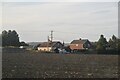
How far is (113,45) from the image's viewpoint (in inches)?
3499

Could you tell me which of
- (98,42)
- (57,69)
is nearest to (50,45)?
(98,42)

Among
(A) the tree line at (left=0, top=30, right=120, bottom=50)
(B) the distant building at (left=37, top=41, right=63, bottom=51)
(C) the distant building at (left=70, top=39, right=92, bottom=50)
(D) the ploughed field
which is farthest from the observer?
(C) the distant building at (left=70, top=39, right=92, bottom=50)

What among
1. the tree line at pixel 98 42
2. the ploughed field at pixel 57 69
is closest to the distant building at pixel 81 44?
the tree line at pixel 98 42

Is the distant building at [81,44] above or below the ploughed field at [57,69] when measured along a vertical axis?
above

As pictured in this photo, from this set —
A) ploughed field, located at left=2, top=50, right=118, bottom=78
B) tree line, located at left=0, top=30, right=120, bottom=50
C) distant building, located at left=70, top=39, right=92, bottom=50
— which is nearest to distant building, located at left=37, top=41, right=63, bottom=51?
distant building, located at left=70, top=39, right=92, bottom=50

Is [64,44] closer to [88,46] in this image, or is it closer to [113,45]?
[88,46]

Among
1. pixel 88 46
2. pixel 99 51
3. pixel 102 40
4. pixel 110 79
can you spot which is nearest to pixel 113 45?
pixel 102 40

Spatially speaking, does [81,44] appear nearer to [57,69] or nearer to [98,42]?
[98,42]

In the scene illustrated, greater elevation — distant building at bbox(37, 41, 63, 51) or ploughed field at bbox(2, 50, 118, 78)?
distant building at bbox(37, 41, 63, 51)

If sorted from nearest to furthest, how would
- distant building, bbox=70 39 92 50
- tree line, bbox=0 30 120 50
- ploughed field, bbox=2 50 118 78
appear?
ploughed field, bbox=2 50 118 78 < tree line, bbox=0 30 120 50 < distant building, bbox=70 39 92 50

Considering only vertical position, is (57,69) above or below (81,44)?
below

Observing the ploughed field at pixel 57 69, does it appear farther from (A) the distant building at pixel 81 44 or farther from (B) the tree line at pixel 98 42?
(A) the distant building at pixel 81 44

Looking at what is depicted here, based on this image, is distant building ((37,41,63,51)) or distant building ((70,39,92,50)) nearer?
distant building ((37,41,63,51))

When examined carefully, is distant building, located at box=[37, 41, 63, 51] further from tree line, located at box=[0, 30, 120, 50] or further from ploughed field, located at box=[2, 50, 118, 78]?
ploughed field, located at box=[2, 50, 118, 78]
